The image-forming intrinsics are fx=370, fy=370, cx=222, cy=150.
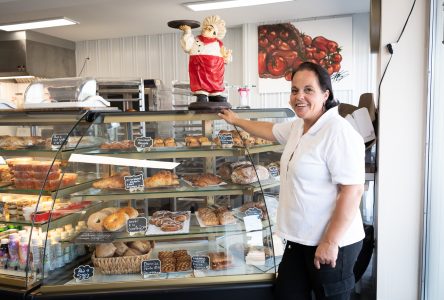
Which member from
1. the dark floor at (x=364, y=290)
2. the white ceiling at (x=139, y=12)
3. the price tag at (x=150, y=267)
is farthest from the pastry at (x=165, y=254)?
the white ceiling at (x=139, y=12)

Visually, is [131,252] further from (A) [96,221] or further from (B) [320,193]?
(B) [320,193]

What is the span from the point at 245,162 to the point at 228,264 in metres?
0.62

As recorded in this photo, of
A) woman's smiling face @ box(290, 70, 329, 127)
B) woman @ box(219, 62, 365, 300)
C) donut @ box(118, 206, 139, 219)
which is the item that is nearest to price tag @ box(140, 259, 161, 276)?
donut @ box(118, 206, 139, 219)

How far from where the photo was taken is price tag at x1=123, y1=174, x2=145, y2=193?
2.20 metres

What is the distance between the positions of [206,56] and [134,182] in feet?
2.81

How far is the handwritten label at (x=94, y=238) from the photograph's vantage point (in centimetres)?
212

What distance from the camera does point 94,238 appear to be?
7.04 ft

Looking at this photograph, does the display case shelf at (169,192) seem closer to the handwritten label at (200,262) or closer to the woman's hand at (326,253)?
the handwritten label at (200,262)

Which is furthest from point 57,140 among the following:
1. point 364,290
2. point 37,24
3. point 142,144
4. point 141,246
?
point 37,24

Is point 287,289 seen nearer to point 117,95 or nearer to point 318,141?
point 318,141

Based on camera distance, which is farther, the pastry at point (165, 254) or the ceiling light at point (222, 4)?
the ceiling light at point (222, 4)

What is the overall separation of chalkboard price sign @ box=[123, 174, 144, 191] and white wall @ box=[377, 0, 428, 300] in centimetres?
155

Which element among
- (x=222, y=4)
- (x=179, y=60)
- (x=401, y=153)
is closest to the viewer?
(x=401, y=153)

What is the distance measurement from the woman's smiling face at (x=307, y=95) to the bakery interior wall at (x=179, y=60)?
173 inches
